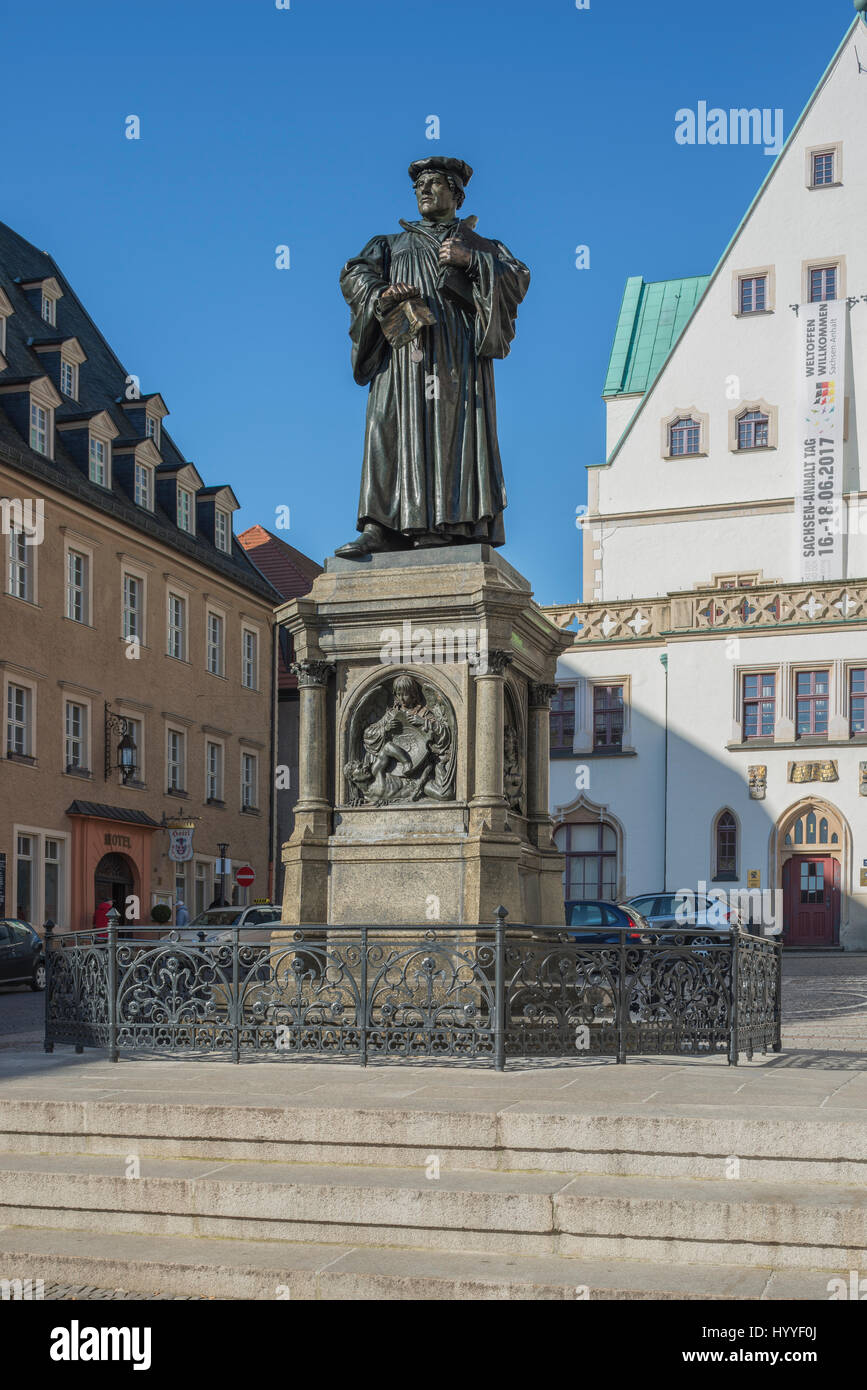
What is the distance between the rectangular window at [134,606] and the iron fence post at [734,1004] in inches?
1157

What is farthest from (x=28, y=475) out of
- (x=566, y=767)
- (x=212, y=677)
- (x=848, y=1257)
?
(x=848, y=1257)

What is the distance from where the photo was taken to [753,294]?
4488cm

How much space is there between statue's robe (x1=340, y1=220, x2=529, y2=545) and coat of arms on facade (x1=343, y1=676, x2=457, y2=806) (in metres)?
1.35

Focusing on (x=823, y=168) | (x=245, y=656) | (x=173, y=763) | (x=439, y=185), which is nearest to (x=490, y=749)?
(x=439, y=185)

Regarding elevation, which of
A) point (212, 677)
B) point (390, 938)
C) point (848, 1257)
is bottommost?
point (848, 1257)

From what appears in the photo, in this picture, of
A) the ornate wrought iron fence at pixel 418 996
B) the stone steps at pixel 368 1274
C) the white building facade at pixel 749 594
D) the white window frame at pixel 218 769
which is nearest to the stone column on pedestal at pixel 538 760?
the ornate wrought iron fence at pixel 418 996

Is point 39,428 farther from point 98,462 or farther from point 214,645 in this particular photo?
point 214,645

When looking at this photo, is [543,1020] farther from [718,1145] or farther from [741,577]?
[741,577]

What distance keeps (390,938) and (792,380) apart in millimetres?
36794

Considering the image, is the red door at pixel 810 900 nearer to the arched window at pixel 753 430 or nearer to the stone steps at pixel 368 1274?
the arched window at pixel 753 430

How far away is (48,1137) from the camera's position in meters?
8.00

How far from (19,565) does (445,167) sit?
22847mm

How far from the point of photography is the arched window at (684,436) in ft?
149

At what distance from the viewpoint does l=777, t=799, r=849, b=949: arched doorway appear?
39.7m
